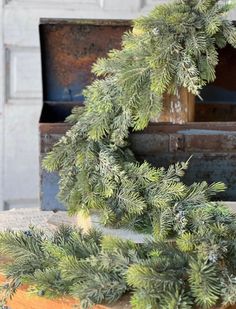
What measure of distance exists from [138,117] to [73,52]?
20.6 inches

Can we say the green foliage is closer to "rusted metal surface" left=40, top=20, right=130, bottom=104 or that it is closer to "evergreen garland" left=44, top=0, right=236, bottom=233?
"evergreen garland" left=44, top=0, right=236, bottom=233

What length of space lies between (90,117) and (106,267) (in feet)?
1.77

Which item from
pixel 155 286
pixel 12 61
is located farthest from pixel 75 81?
pixel 155 286

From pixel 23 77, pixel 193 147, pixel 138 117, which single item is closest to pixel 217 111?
pixel 193 147

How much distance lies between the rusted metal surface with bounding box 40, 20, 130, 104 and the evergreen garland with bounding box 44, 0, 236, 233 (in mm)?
357

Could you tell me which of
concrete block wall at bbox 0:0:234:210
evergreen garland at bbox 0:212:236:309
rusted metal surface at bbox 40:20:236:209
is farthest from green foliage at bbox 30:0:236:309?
concrete block wall at bbox 0:0:234:210

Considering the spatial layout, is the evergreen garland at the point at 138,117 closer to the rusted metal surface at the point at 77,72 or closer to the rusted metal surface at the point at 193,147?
the rusted metal surface at the point at 193,147

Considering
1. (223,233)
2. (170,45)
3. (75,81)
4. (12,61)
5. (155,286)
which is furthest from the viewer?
(12,61)

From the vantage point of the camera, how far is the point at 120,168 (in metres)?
1.28

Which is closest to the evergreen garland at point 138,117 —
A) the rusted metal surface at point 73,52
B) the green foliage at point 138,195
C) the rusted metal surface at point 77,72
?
the green foliage at point 138,195

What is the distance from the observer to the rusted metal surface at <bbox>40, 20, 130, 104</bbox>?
172cm

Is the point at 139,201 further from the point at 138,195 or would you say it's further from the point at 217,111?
the point at 217,111

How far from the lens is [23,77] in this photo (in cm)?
237

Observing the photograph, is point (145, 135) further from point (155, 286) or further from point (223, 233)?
point (155, 286)
